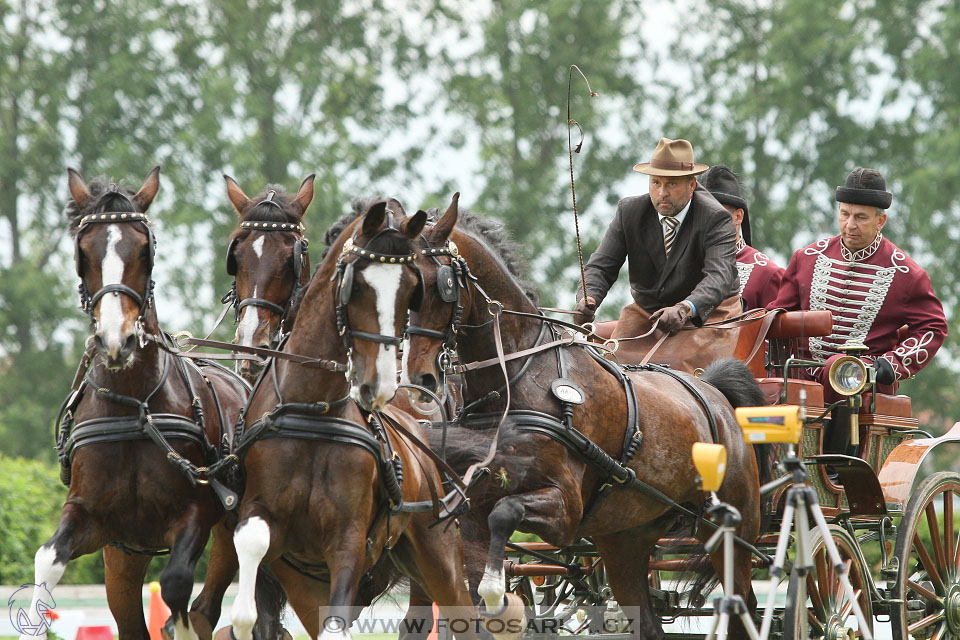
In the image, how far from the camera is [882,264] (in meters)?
7.36

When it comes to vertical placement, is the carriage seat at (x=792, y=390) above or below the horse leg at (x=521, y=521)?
above

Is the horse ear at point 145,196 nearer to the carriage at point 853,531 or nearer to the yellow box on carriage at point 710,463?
the yellow box on carriage at point 710,463

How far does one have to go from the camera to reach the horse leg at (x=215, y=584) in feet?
16.2

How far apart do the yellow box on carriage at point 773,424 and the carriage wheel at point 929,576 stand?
257 centimetres

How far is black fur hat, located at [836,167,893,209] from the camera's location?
287 inches

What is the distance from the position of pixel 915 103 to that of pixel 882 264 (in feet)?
53.4

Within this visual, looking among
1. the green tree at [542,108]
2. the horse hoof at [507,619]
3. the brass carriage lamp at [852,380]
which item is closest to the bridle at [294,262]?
the horse hoof at [507,619]

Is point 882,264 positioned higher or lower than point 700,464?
higher

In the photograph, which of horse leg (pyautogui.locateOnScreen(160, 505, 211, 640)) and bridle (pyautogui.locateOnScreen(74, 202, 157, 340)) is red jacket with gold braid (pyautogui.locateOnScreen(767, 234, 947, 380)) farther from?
bridle (pyautogui.locateOnScreen(74, 202, 157, 340))

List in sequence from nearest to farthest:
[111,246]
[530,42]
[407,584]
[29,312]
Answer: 1. [111,246]
2. [407,584]
3. [29,312]
4. [530,42]

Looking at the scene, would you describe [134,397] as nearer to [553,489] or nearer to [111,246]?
[111,246]

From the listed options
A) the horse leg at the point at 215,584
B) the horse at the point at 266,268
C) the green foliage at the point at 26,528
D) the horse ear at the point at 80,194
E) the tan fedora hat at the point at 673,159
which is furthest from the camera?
the green foliage at the point at 26,528

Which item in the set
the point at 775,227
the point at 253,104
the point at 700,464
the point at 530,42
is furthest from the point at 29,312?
the point at 700,464

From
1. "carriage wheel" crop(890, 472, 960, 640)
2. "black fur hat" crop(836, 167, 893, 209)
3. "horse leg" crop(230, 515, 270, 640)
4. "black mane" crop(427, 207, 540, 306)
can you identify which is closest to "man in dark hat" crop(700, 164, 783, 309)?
"black fur hat" crop(836, 167, 893, 209)
